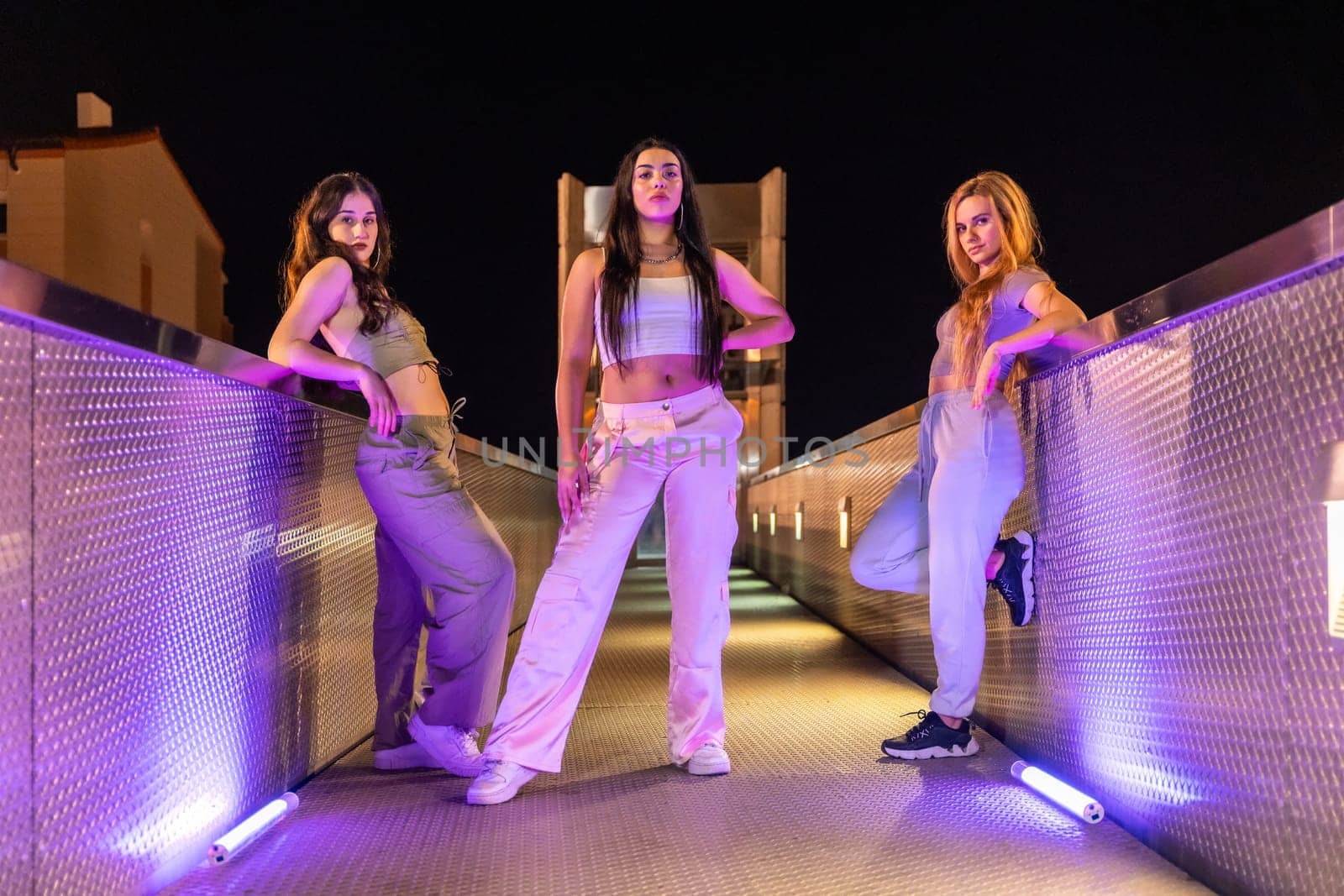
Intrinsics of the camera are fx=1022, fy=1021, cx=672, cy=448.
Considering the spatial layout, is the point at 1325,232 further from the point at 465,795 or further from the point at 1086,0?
the point at 1086,0

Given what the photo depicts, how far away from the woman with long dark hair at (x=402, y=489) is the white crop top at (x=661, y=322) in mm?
483

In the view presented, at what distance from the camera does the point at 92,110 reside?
776 inches

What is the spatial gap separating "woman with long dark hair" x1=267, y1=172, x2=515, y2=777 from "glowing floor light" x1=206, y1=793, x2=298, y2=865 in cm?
42

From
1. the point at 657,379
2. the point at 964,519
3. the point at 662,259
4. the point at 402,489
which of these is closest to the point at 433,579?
the point at 402,489

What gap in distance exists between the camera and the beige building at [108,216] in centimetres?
1717

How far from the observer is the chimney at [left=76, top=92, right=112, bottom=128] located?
19.5 m

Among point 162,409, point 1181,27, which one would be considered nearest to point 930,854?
point 162,409

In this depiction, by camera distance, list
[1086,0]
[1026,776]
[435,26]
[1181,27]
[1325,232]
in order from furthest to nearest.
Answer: [1181,27]
[1086,0]
[435,26]
[1026,776]
[1325,232]

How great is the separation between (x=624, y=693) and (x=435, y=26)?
843 centimetres

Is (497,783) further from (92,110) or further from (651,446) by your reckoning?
(92,110)

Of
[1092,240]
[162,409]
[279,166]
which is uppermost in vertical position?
[279,166]

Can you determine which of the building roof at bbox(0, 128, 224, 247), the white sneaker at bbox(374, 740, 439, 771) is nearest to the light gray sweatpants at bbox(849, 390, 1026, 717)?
the white sneaker at bbox(374, 740, 439, 771)

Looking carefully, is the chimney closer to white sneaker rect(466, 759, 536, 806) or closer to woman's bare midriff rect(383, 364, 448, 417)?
woman's bare midriff rect(383, 364, 448, 417)

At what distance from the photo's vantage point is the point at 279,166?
1449 centimetres
